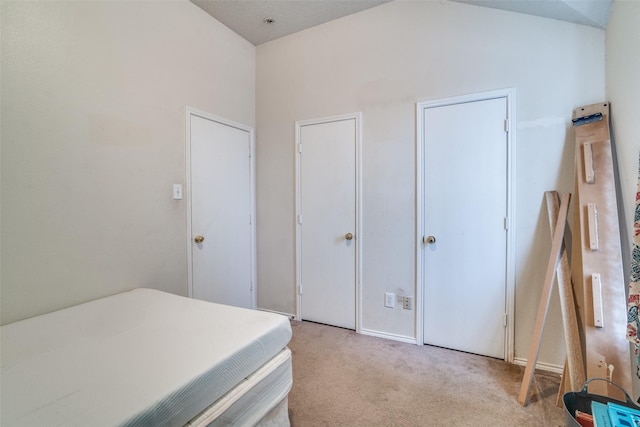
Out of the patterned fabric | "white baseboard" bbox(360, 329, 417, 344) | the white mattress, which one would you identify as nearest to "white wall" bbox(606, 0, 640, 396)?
the patterned fabric

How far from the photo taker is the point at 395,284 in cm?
250

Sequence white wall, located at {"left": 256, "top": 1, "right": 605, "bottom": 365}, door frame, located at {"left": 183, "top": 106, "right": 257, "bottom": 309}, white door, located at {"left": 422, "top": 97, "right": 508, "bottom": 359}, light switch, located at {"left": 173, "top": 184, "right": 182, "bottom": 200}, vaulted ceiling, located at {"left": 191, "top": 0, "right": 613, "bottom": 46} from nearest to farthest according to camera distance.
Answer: vaulted ceiling, located at {"left": 191, "top": 0, "right": 613, "bottom": 46}
white wall, located at {"left": 256, "top": 1, "right": 605, "bottom": 365}
white door, located at {"left": 422, "top": 97, "right": 508, "bottom": 359}
light switch, located at {"left": 173, "top": 184, "right": 182, "bottom": 200}
door frame, located at {"left": 183, "top": 106, "right": 257, "bottom": 309}

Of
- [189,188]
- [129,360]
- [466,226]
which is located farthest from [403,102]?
[129,360]

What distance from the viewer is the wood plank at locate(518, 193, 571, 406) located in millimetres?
1682

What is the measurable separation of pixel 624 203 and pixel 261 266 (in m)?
2.98

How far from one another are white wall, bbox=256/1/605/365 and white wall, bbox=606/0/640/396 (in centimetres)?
16

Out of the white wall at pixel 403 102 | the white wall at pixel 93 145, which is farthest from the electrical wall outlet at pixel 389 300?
the white wall at pixel 93 145

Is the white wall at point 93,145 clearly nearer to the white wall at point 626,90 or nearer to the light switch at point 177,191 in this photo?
the light switch at point 177,191

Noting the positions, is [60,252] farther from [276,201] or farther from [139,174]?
[276,201]

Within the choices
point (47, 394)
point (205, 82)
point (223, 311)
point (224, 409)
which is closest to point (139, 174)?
point (205, 82)

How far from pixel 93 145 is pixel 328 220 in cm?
192

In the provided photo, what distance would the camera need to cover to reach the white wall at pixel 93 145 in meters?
1.50

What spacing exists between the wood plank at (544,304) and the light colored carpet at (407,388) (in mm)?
118

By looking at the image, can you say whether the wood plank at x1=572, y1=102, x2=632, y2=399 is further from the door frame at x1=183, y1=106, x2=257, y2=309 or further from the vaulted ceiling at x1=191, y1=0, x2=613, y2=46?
the door frame at x1=183, y1=106, x2=257, y2=309
